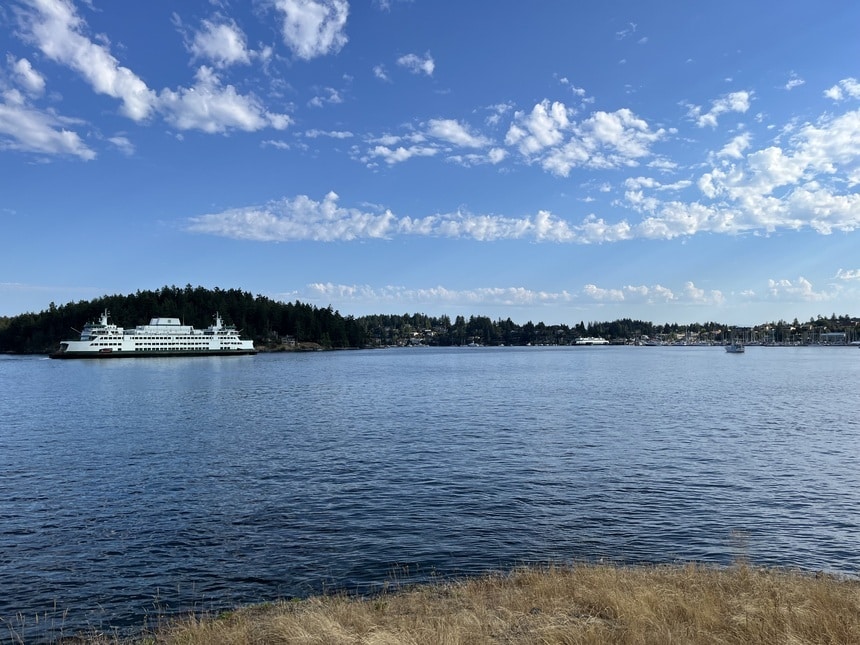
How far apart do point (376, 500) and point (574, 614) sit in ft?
50.9

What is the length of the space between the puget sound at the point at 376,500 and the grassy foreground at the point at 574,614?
3140 millimetres

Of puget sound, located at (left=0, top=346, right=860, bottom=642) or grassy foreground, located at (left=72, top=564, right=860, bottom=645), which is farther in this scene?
puget sound, located at (left=0, top=346, right=860, bottom=642)

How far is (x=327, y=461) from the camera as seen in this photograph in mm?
36188

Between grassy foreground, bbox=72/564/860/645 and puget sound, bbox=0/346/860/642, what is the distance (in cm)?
314

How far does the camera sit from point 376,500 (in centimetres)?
2727

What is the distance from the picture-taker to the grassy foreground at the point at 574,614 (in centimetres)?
1109

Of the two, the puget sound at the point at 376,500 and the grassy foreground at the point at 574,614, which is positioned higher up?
the grassy foreground at the point at 574,614

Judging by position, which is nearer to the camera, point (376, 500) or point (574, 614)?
point (574, 614)

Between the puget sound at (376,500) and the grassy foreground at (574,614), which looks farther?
the puget sound at (376,500)

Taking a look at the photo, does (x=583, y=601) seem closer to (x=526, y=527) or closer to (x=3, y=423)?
(x=526, y=527)

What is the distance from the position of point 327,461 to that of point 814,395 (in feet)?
233

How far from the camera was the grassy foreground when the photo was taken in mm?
11086

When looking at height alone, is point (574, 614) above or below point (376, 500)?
above

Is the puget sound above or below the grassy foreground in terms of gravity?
below
